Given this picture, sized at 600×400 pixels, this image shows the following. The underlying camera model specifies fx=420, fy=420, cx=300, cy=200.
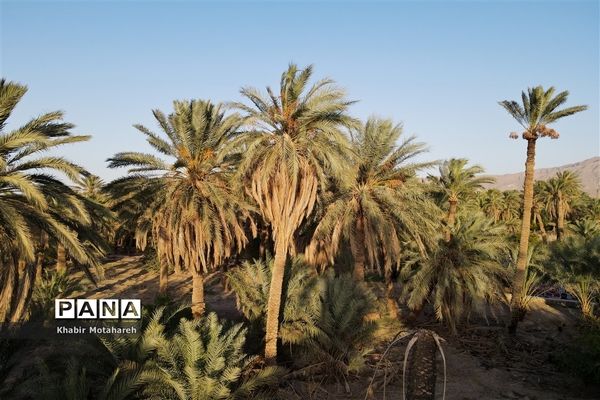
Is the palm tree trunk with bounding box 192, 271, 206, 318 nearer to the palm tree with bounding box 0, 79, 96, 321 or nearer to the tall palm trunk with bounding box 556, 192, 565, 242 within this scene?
the palm tree with bounding box 0, 79, 96, 321

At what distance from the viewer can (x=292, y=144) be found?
42.9ft

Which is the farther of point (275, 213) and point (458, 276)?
point (458, 276)

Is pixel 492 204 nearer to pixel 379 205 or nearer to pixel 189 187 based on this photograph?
pixel 379 205

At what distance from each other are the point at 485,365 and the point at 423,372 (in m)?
14.2

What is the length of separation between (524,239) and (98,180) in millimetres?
35588

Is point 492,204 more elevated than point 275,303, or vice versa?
point 492,204

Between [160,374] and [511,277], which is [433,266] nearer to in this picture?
[511,277]

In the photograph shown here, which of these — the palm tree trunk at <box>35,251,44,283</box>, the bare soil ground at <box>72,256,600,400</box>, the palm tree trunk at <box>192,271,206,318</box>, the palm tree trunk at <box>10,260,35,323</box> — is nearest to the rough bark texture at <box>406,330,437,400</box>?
the bare soil ground at <box>72,256,600,400</box>

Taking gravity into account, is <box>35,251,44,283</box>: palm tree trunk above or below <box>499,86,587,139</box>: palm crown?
below

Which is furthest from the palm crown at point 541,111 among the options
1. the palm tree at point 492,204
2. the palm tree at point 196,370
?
the palm tree at point 492,204

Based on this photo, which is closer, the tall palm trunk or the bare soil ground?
the bare soil ground

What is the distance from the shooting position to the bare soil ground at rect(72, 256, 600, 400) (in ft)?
44.2

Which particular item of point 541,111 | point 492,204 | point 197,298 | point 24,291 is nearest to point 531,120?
point 541,111

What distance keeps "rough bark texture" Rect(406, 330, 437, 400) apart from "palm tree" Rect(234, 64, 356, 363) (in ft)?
30.9
